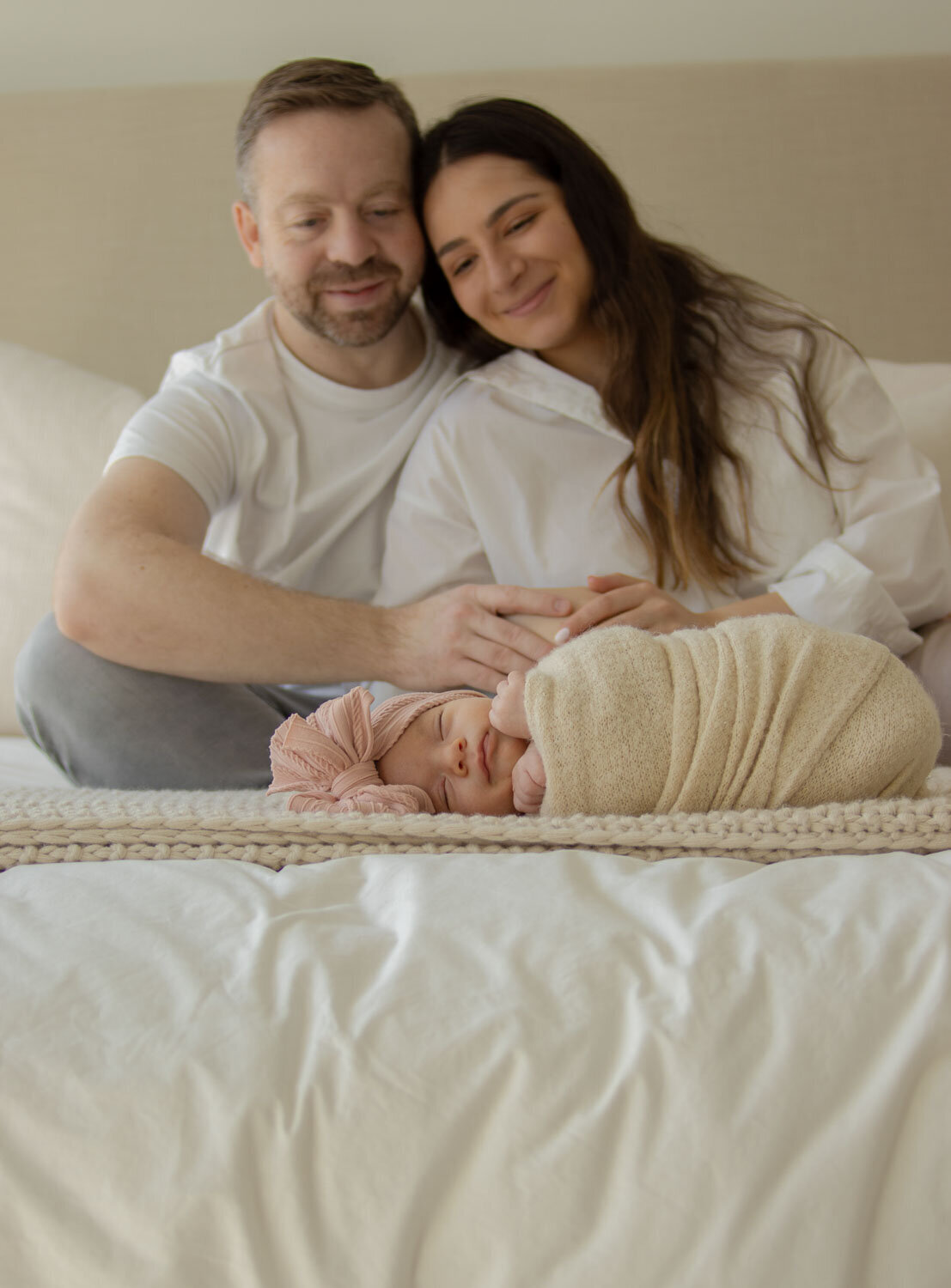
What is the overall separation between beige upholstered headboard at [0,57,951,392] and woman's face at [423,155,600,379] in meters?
0.70

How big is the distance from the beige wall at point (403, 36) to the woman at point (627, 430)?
2.86ft

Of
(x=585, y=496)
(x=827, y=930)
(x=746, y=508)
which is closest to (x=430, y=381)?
(x=585, y=496)

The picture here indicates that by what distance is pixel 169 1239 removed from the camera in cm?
53

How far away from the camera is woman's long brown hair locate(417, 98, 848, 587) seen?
1.59 m

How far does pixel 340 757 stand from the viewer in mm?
1086

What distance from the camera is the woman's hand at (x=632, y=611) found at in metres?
1.31

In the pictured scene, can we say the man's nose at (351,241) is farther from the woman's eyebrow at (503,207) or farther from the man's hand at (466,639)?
the man's hand at (466,639)

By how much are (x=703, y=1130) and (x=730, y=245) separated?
2.16 metres

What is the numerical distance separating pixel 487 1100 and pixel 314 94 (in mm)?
1589

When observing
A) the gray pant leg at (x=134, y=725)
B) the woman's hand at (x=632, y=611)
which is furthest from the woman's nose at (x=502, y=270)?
the gray pant leg at (x=134, y=725)

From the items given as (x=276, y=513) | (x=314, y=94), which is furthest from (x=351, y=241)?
(x=276, y=513)

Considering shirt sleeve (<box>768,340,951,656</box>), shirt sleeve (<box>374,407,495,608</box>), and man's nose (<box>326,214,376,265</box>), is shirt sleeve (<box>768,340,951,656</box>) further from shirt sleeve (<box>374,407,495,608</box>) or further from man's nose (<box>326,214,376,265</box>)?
man's nose (<box>326,214,376,265</box>)

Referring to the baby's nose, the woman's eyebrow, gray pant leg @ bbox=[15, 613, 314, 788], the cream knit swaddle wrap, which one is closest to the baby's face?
the baby's nose

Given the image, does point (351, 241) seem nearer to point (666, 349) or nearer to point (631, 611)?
point (666, 349)
